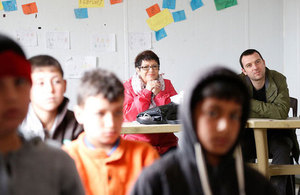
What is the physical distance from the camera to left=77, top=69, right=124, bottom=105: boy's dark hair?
1089 mm

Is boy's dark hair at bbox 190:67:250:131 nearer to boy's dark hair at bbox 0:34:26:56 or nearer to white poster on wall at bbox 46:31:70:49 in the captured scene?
boy's dark hair at bbox 0:34:26:56

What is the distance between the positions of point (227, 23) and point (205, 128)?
11.2 feet

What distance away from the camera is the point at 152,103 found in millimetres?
2570

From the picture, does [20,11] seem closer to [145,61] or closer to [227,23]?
[145,61]

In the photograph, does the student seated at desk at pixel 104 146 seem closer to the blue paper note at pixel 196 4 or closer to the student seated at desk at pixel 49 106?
the student seated at desk at pixel 49 106

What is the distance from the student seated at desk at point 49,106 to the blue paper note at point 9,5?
2579mm

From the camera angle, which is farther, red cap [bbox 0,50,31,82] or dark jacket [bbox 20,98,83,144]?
dark jacket [bbox 20,98,83,144]

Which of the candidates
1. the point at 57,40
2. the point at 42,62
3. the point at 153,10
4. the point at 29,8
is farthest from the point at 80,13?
the point at 42,62

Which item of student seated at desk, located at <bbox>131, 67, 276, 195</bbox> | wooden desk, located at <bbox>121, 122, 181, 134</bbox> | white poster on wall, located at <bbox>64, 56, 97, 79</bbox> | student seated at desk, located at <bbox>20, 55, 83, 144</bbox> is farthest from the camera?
white poster on wall, located at <bbox>64, 56, 97, 79</bbox>

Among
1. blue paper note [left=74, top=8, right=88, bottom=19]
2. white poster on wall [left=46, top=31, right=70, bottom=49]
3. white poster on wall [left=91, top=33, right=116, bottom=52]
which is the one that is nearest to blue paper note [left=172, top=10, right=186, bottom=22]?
white poster on wall [left=91, top=33, right=116, bottom=52]

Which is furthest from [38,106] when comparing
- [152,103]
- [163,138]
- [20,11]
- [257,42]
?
[257,42]

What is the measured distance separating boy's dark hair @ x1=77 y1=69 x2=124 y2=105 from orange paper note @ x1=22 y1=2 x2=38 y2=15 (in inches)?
111

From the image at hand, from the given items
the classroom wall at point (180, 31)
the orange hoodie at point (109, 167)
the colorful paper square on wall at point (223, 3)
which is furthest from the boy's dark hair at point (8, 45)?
the colorful paper square on wall at point (223, 3)

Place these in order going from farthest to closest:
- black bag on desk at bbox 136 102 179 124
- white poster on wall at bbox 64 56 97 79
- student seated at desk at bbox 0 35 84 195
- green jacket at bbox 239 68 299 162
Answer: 1. white poster on wall at bbox 64 56 97 79
2. green jacket at bbox 239 68 299 162
3. black bag on desk at bbox 136 102 179 124
4. student seated at desk at bbox 0 35 84 195
